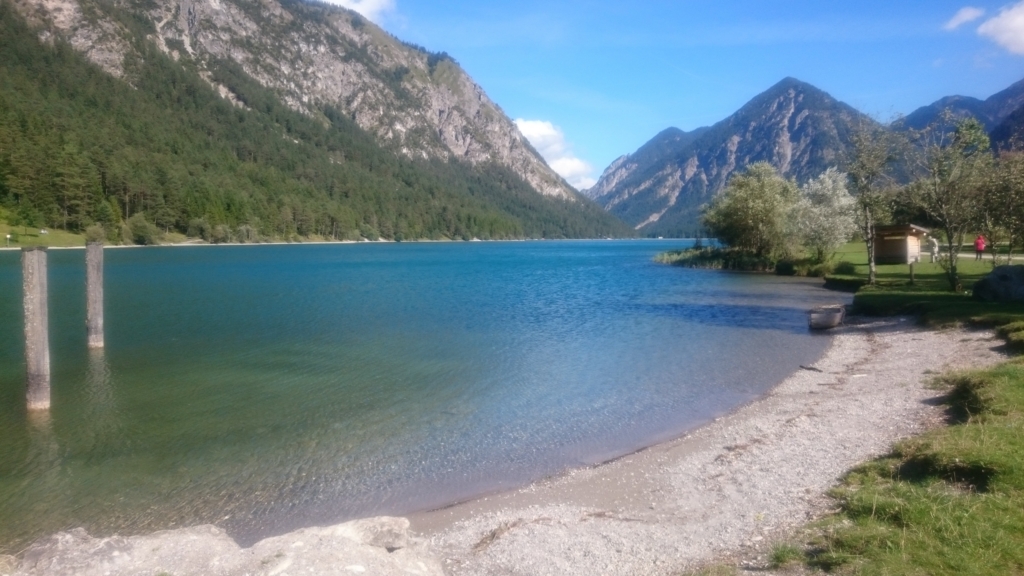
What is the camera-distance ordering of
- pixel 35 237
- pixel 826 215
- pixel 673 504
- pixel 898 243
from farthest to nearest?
1. pixel 35 237
2. pixel 826 215
3. pixel 898 243
4. pixel 673 504

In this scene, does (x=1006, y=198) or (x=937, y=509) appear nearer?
(x=937, y=509)

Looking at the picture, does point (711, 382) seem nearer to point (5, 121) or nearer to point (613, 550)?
point (613, 550)

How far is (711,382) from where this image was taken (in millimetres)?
21109

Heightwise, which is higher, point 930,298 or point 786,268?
point 786,268

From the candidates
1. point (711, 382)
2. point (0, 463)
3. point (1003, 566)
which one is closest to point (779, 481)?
point (1003, 566)

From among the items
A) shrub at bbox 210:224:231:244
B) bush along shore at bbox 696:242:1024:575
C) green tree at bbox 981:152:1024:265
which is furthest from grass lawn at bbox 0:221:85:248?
bush along shore at bbox 696:242:1024:575

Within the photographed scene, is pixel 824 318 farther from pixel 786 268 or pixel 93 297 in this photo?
pixel 786 268

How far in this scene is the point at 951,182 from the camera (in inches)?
1278

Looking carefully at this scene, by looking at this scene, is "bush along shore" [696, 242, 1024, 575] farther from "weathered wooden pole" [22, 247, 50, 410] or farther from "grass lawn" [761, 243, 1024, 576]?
"weathered wooden pole" [22, 247, 50, 410]

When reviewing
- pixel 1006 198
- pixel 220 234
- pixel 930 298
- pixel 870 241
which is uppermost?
pixel 220 234

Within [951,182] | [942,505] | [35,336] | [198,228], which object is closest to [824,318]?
[951,182]

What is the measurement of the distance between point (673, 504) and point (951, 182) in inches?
1196

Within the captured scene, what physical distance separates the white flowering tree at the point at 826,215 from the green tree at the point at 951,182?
22973mm

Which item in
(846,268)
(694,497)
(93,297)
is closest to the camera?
(694,497)
